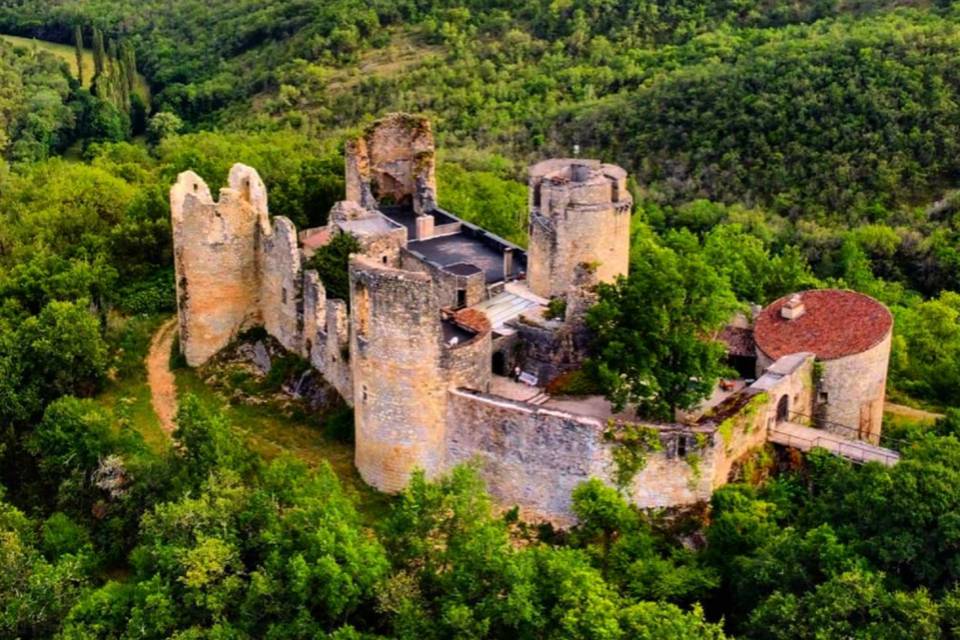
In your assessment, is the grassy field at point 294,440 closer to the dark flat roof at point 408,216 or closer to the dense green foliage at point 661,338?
the dense green foliage at point 661,338

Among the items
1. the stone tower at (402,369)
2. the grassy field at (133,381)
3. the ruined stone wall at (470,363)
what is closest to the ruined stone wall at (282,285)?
the grassy field at (133,381)

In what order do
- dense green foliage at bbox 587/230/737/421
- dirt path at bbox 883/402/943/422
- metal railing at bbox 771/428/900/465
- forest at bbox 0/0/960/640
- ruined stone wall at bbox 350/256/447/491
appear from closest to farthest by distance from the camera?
1. forest at bbox 0/0/960/640
2. ruined stone wall at bbox 350/256/447/491
3. metal railing at bbox 771/428/900/465
4. dense green foliage at bbox 587/230/737/421
5. dirt path at bbox 883/402/943/422

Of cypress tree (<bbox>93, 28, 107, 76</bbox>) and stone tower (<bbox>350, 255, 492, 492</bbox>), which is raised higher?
stone tower (<bbox>350, 255, 492, 492</bbox>)

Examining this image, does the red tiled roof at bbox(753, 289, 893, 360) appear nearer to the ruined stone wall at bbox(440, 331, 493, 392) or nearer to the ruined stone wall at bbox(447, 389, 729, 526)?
the ruined stone wall at bbox(447, 389, 729, 526)

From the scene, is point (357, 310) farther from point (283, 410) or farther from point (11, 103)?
point (11, 103)

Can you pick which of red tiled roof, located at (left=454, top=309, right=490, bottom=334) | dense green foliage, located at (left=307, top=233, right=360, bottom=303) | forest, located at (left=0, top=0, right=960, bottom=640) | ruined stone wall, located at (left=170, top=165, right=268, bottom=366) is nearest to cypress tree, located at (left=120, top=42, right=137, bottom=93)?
forest, located at (left=0, top=0, right=960, bottom=640)

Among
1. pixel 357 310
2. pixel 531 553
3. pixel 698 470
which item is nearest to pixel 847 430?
pixel 698 470
